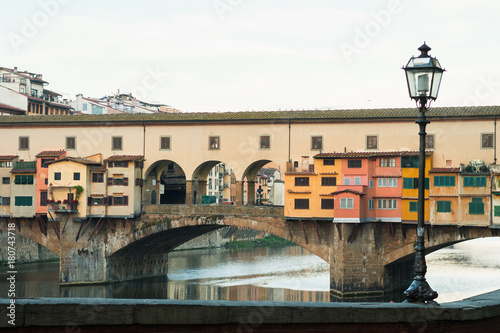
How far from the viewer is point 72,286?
4528 centimetres

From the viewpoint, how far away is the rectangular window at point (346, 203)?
4053cm

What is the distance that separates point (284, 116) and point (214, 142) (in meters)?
4.48

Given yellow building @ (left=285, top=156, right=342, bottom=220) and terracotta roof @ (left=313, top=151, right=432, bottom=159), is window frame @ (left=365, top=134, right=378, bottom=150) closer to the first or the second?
terracotta roof @ (left=313, top=151, right=432, bottom=159)

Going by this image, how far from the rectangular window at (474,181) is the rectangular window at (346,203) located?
19.4 feet

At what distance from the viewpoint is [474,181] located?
39.2m

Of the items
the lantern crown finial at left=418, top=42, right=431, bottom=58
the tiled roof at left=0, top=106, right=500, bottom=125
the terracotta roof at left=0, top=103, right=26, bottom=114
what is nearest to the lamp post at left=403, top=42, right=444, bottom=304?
the lantern crown finial at left=418, top=42, right=431, bottom=58

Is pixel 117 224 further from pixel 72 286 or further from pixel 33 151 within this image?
pixel 33 151

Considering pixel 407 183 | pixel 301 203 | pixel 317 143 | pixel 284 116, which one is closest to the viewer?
pixel 407 183

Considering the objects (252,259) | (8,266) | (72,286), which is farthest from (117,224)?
(252,259)

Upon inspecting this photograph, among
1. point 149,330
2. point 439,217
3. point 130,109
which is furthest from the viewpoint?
point 130,109

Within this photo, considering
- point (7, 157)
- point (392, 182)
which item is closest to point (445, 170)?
point (392, 182)

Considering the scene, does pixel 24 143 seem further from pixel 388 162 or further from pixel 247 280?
pixel 388 162

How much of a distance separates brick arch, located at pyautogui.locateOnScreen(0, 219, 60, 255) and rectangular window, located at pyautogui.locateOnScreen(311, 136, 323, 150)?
17070 millimetres

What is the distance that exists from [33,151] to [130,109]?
3759 centimetres
